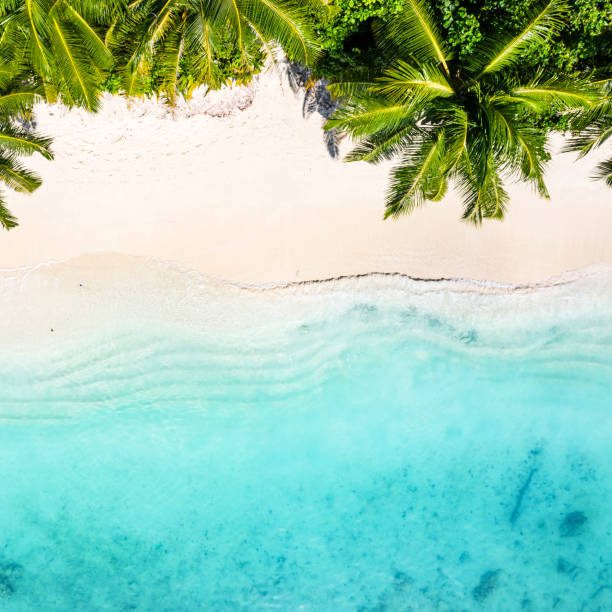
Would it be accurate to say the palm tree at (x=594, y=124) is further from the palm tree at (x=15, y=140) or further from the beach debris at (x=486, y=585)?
the palm tree at (x=15, y=140)

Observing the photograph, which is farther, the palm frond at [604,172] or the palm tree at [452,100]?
the palm frond at [604,172]

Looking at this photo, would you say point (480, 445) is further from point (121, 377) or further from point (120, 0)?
point (120, 0)

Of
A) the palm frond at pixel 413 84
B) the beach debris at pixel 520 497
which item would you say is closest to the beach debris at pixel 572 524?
the beach debris at pixel 520 497

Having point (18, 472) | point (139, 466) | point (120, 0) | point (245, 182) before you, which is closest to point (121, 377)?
point (139, 466)

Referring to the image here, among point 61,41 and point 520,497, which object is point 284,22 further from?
point 520,497

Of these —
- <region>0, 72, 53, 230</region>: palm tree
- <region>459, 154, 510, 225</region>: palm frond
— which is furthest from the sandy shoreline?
<region>459, 154, 510, 225</region>: palm frond

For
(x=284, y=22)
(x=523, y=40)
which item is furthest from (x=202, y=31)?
(x=523, y=40)
